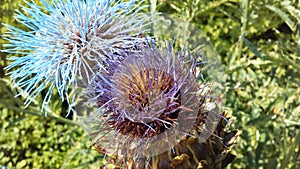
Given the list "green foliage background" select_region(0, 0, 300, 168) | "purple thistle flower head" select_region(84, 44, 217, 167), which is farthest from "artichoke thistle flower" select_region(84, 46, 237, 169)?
"green foliage background" select_region(0, 0, 300, 168)

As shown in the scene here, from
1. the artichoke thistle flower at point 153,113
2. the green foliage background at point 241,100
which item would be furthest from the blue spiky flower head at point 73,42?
the green foliage background at point 241,100

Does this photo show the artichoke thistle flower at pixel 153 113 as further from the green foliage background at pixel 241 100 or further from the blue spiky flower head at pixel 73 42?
the green foliage background at pixel 241 100

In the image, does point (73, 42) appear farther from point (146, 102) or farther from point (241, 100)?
point (241, 100)

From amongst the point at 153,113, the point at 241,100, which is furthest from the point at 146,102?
the point at 241,100

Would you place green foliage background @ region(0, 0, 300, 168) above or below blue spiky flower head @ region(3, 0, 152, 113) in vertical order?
below

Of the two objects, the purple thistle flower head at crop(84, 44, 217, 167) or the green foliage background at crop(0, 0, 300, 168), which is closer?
the purple thistle flower head at crop(84, 44, 217, 167)

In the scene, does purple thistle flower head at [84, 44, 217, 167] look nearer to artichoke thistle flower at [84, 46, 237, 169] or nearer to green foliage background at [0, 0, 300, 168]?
artichoke thistle flower at [84, 46, 237, 169]
